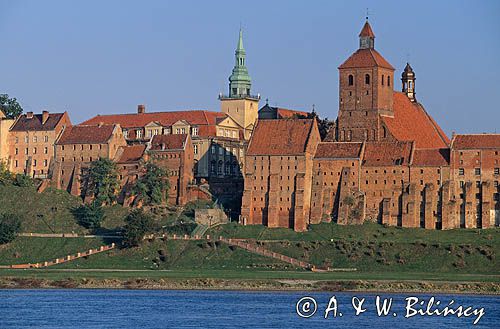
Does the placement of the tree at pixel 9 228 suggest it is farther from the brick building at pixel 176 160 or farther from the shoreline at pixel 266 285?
the shoreline at pixel 266 285

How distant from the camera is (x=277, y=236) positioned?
151 metres

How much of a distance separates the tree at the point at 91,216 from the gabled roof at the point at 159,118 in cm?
2093

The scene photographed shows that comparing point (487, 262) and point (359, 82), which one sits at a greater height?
point (359, 82)

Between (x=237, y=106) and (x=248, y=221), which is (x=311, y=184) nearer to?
(x=248, y=221)

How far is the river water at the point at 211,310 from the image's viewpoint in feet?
348

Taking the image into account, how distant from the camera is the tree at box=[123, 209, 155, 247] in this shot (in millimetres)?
147875

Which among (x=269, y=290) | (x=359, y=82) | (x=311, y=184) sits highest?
(x=359, y=82)

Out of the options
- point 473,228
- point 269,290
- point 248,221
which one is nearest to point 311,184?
point 248,221

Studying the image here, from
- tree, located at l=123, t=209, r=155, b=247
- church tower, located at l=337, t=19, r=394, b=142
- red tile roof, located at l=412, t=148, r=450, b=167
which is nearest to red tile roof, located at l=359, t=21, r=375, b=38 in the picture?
church tower, located at l=337, t=19, r=394, b=142

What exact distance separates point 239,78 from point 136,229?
45.0 meters

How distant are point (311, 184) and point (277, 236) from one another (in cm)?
824

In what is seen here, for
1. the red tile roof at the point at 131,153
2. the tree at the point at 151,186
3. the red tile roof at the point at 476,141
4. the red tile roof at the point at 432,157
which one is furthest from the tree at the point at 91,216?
the red tile roof at the point at 476,141

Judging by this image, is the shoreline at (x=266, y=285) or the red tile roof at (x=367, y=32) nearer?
the shoreline at (x=266, y=285)

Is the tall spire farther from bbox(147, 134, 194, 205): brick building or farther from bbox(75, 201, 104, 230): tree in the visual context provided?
bbox(75, 201, 104, 230): tree
